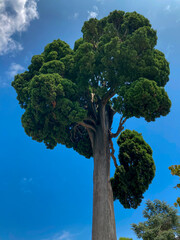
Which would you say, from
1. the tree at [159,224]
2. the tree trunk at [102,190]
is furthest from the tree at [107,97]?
the tree at [159,224]

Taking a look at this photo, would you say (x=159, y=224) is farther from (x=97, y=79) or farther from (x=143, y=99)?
(x=97, y=79)

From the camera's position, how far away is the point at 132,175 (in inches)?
379

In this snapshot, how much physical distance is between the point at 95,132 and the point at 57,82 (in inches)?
136

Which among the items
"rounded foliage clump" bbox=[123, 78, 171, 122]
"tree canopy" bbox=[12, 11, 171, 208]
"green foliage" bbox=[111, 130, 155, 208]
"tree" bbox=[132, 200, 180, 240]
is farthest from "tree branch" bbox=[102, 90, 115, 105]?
"tree" bbox=[132, 200, 180, 240]

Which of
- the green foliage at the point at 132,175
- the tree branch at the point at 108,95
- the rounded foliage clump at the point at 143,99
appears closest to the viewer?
the rounded foliage clump at the point at 143,99

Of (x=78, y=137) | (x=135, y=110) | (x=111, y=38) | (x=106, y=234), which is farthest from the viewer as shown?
(x=78, y=137)

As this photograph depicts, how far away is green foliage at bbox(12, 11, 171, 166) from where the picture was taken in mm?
9172

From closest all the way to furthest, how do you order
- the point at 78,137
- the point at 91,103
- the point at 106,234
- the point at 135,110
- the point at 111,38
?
1. the point at 106,234
2. the point at 135,110
3. the point at 111,38
4. the point at 91,103
5. the point at 78,137

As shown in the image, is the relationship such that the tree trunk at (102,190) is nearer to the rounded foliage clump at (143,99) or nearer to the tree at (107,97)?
the tree at (107,97)

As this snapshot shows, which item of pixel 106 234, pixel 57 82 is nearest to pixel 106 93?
pixel 57 82

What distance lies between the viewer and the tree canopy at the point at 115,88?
930cm

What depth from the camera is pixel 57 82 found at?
389 inches

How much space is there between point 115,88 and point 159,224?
24.2 ft

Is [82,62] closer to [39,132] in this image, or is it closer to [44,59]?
[44,59]
